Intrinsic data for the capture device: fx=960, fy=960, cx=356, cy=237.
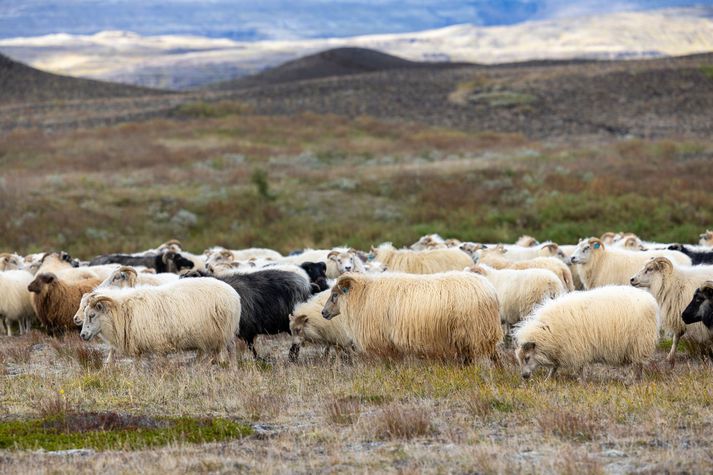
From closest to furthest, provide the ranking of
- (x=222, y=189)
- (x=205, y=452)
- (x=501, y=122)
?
1. (x=205, y=452)
2. (x=222, y=189)
3. (x=501, y=122)

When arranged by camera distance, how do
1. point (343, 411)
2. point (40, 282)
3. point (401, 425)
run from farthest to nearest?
point (40, 282)
point (343, 411)
point (401, 425)

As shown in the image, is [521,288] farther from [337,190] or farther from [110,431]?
[337,190]

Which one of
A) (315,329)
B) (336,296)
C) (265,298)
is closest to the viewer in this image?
(336,296)

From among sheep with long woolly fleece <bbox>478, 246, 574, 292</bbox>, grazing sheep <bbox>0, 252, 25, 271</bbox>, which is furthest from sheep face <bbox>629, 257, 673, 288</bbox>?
grazing sheep <bbox>0, 252, 25, 271</bbox>

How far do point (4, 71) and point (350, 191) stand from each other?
181 feet

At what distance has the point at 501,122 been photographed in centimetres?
5600

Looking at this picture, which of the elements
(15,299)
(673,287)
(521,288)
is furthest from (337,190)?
(673,287)

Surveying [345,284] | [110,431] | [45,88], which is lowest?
→ [110,431]

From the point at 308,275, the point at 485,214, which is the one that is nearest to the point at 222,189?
the point at 485,214

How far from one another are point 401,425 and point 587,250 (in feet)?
34.8

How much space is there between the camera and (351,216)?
3638 cm

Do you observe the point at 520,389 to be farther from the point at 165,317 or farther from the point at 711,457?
the point at 165,317

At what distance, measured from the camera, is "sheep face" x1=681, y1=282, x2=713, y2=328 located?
12297mm

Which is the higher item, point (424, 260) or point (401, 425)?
point (401, 425)
